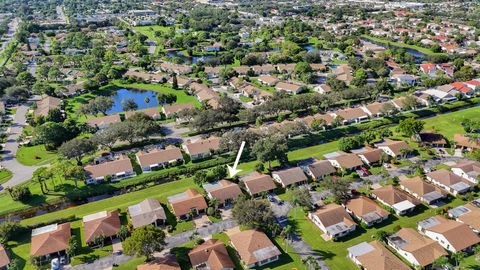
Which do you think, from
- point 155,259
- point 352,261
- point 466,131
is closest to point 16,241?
point 155,259

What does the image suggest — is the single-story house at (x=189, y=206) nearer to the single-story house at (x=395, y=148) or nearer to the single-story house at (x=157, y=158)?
the single-story house at (x=157, y=158)

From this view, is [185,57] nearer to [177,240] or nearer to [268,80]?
[268,80]

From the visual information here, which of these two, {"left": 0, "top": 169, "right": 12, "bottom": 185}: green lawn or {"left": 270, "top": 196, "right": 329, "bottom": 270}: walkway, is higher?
{"left": 270, "top": 196, "right": 329, "bottom": 270}: walkway

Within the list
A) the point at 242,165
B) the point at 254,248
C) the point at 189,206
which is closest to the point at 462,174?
the point at 242,165

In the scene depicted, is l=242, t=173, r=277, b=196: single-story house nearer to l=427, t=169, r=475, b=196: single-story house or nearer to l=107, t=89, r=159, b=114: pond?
l=427, t=169, r=475, b=196: single-story house

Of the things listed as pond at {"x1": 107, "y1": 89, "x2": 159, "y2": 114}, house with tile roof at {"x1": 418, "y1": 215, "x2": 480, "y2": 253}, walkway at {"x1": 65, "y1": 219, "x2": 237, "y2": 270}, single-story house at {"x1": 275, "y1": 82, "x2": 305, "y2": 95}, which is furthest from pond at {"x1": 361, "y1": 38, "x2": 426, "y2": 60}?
walkway at {"x1": 65, "y1": 219, "x2": 237, "y2": 270}

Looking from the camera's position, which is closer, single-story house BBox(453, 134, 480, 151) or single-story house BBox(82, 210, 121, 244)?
single-story house BBox(82, 210, 121, 244)

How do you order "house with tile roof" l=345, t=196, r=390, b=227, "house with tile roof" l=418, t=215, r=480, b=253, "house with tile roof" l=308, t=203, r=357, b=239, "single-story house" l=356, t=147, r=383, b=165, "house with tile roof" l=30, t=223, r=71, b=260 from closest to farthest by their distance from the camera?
"house with tile roof" l=418, t=215, r=480, b=253
"house with tile roof" l=30, t=223, r=71, b=260
"house with tile roof" l=308, t=203, r=357, b=239
"house with tile roof" l=345, t=196, r=390, b=227
"single-story house" l=356, t=147, r=383, b=165
